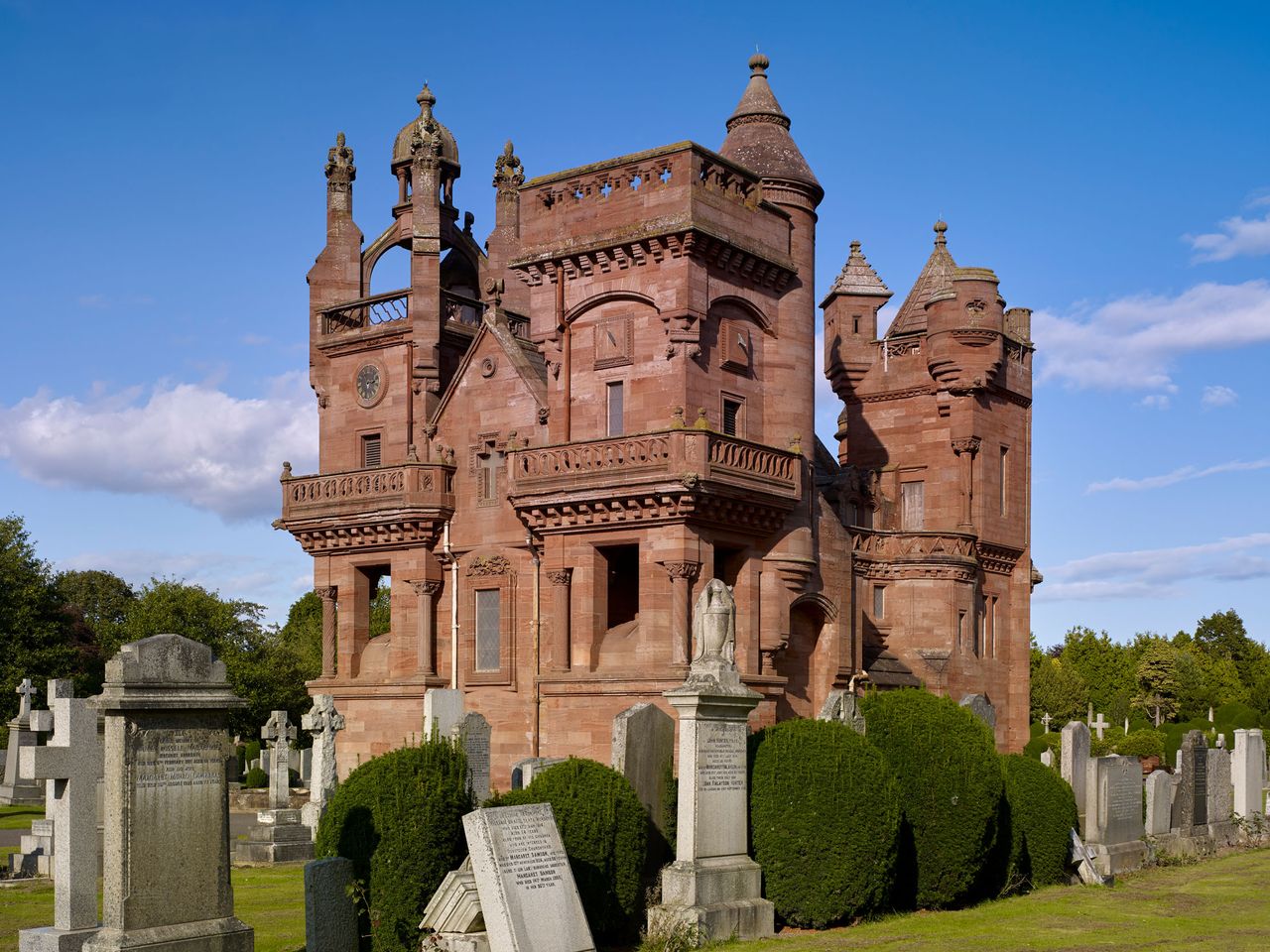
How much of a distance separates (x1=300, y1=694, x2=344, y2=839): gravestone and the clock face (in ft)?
35.5

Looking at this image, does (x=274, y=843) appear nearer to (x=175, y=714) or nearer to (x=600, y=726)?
(x=600, y=726)

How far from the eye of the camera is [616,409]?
107 ft

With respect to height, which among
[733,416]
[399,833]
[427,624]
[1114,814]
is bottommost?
[1114,814]

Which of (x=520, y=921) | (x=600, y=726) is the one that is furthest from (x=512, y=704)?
(x=520, y=921)

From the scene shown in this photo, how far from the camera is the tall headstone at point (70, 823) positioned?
48.9ft

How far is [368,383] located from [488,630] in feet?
26.6

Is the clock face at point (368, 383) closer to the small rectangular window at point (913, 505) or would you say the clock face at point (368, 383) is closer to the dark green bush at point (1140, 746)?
the small rectangular window at point (913, 505)

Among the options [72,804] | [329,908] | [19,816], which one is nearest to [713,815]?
[329,908]

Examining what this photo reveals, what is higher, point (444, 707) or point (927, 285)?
point (927, 285)

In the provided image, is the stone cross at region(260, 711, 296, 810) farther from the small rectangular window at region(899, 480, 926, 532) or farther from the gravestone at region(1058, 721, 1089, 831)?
the small rectangular window at region(899, 480, 926, 532)

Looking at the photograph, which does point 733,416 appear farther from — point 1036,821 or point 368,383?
point 1036,821

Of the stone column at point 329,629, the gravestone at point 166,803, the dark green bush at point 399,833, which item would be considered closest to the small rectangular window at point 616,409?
the stone column at point 329,629

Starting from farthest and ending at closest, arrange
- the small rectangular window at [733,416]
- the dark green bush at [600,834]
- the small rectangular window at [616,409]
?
the small rectangular window at [733,416] → the small rectangular window at [616,409] → the dark green bush at [600,834]

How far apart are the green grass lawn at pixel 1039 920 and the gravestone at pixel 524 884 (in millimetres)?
3147
